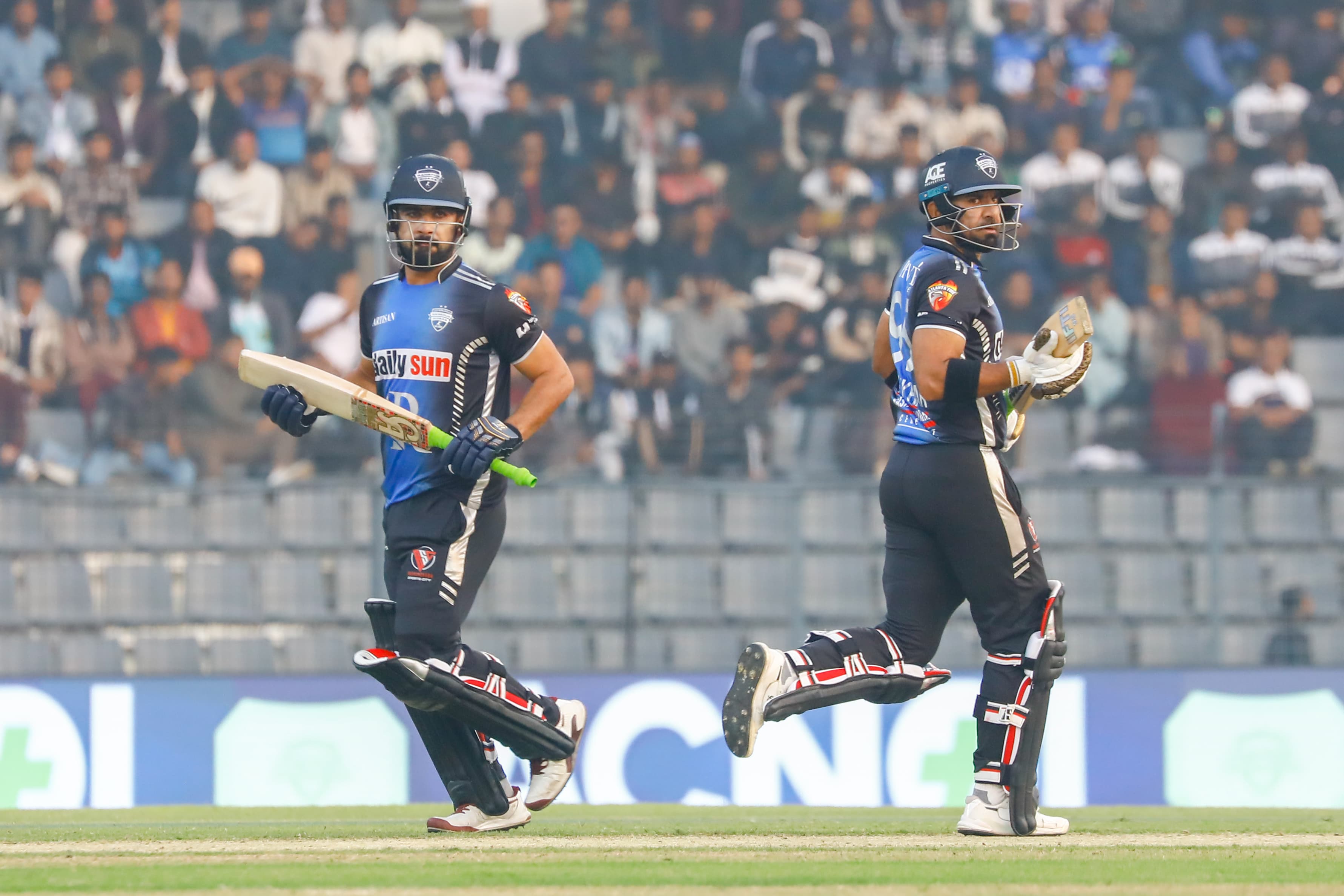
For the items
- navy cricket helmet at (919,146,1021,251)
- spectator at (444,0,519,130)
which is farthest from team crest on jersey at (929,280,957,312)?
spectator at (444,0,519,130)

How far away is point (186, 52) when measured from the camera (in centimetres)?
1520

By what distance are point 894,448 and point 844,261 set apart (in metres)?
7.50

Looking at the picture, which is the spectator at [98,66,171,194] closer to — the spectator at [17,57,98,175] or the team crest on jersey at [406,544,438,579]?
the spectator at [17,57,98,175]

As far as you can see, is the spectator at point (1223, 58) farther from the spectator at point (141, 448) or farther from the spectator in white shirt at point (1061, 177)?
the spectator at point (141, 448)

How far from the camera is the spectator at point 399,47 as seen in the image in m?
15.1

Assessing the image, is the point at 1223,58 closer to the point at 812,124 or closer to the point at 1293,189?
the point at 1293,189

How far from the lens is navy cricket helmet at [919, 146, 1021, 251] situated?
21.0 feet

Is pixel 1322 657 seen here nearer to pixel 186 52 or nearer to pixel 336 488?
pixel 336 488

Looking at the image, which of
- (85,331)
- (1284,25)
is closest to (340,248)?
(85,331)

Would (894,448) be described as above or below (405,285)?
below

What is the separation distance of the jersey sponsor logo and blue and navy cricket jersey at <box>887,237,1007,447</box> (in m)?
1.50

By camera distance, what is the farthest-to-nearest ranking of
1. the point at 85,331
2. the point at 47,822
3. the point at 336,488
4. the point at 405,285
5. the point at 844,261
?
the point at 844,261
the point at 85,331
the point at 336,488
the point at 47,822
the point at 405,285

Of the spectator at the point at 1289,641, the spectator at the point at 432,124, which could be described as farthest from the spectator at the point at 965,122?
the spectator at the point at 1289,641

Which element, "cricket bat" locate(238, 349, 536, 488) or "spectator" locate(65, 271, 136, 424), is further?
"spectator" locate(65, 271, 136, 424)
